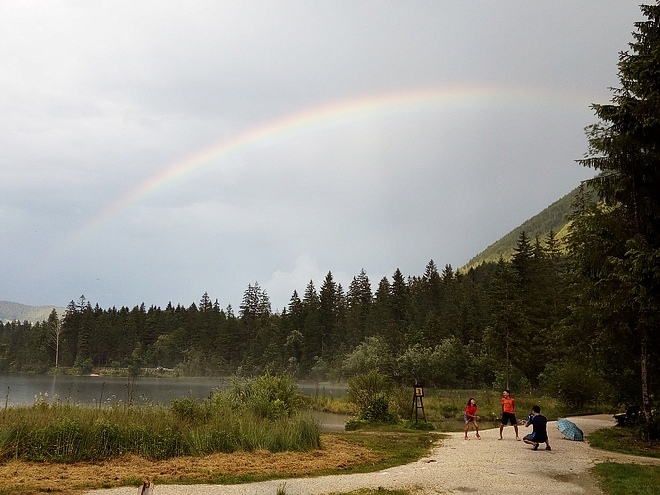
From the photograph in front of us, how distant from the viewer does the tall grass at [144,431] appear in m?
12.6

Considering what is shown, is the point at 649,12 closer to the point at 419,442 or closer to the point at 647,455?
the point at 647,455

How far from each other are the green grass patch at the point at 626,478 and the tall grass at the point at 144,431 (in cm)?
756

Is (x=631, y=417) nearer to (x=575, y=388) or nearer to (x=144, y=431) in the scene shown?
(x=575, y=388)

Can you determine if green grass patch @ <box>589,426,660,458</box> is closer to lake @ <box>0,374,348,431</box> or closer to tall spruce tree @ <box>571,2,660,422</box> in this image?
tall spruce tree @ <box>571,2,660,422</box>

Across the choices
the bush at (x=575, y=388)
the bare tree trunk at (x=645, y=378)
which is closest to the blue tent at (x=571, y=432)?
the bare tree trunk at (x=645, y=378)

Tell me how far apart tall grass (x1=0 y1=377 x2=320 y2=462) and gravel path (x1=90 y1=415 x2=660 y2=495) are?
11.3 feet

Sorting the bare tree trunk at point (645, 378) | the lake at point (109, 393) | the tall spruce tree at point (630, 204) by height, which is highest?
the tall spruce tree at point (630, 204)

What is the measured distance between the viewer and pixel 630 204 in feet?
60.3

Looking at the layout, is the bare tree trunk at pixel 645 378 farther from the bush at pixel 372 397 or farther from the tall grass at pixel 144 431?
the bush at pixel 372 397

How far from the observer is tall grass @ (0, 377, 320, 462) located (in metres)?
12.6

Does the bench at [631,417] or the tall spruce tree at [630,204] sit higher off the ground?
the tall spruce tree at [630,204]

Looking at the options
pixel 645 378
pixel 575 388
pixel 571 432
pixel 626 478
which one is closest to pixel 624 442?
pixel 571 432

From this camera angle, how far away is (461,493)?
10.3m

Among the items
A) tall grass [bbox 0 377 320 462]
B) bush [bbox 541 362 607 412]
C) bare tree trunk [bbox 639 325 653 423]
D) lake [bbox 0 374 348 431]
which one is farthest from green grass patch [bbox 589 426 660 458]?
bush [bbox 541 362 607 412]
